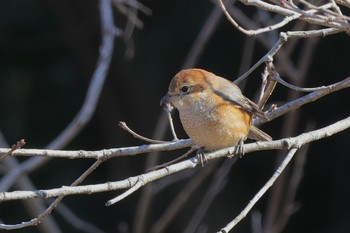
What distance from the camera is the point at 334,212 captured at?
5625 mm

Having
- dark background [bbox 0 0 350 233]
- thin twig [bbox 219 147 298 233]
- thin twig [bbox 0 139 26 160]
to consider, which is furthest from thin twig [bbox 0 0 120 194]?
thin twig [bbox 0 139 26 160]

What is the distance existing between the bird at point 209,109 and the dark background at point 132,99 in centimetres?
213

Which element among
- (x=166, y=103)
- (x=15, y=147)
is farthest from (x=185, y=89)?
(x=15, y=147)

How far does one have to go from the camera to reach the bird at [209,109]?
10.5ft

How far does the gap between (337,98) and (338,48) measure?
1.30 ft

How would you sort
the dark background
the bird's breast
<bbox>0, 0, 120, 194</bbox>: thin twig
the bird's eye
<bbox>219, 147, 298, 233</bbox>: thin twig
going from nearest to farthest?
<bbox>219, 147, 298, 233</bbox>: thin twig → the bird's breast → the bird's eye → <bbox>0, 0, 120, 194</bbox>: thin twig → the dark background

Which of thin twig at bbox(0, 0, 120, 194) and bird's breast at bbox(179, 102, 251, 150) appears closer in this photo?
bird's breast at bbox(179, 102, 251, 150)

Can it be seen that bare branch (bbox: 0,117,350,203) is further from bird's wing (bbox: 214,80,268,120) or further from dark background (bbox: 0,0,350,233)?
dark background (bbox: 0,0,350,233)

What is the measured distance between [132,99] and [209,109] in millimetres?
2840

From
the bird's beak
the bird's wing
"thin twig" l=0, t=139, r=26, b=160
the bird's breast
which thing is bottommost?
the bird's breast

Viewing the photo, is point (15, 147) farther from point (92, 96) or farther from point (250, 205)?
point (92, 96)

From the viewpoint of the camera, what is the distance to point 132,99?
6.08 meters

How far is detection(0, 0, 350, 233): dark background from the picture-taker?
5578 millimetres

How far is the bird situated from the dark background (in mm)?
2126
